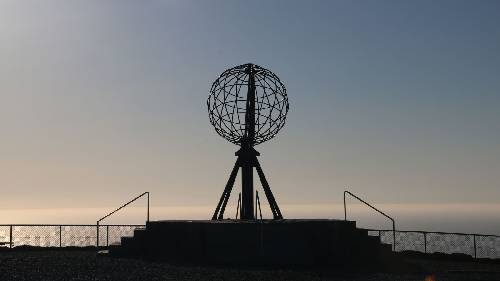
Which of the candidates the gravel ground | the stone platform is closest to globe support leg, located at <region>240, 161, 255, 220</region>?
the stone platform

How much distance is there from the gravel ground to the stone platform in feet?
4.16

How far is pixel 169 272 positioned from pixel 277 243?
4.09m

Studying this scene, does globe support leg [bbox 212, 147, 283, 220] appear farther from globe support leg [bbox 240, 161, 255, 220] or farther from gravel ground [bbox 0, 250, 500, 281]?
gravel ground [bbox 0, 250, 500, 281]

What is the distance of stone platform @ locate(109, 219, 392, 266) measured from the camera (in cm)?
1973

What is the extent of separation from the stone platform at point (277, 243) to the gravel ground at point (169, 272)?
4.16ft

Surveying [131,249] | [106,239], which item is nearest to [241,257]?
[131,249]

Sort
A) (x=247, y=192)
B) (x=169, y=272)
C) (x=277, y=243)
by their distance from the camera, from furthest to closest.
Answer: (x=247, y=192) → (x=277, y=243) → (x=169, y=272)

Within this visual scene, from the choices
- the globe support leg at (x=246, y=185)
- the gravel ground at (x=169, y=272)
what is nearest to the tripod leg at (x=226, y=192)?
the globe support leg at (x=246, y=185)

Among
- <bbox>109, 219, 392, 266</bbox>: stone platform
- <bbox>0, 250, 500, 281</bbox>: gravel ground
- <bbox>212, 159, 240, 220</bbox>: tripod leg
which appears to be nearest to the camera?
<bbox>0, 250, 500, 281</bbox>: gravel ground

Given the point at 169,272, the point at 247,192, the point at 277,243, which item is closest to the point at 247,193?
the point at 247,192

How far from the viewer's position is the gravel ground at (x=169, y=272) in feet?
52.8

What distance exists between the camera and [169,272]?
17.2m

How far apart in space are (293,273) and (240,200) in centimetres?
872

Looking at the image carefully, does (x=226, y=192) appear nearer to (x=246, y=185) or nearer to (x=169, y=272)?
(x=246, y=185)
